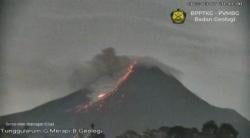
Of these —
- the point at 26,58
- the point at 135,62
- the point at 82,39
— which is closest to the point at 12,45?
the point at 26,58

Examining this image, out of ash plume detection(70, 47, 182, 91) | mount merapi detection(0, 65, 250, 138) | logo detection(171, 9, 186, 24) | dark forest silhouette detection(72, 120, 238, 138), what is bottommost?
dark forest silhouette detection(72, 120, 238, 138)

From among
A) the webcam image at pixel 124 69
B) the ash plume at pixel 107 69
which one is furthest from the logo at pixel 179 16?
the ash plume at pixel 107 69

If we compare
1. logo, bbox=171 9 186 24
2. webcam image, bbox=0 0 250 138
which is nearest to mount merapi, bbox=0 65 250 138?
webcam image, bbox=0 0 250 138

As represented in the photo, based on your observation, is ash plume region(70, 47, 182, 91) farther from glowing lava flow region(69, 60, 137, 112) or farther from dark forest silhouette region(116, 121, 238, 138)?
dark forest silhouette region(116, 121, 238, 138)

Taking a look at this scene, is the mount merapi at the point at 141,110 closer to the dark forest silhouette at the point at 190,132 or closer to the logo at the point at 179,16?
the dark forest silhouette at the point at 190,132

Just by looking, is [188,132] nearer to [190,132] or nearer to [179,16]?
[190,132]

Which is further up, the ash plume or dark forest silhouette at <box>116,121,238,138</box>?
the ash plume

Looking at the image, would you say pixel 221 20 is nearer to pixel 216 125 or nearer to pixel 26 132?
pixel 216 125
